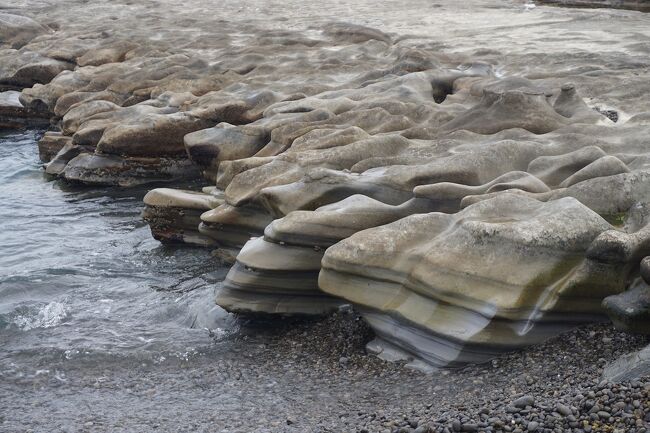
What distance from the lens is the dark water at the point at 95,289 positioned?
410 inches

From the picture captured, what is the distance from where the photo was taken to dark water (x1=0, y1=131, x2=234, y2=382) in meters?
10.4

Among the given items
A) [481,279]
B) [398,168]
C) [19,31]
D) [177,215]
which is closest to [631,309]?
[481,279]

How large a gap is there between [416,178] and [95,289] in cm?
494

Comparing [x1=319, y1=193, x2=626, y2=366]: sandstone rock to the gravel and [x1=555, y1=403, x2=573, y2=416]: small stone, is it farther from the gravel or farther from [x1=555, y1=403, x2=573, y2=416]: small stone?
[x1=555, y1=403, x2=573, y2=416]: small stone

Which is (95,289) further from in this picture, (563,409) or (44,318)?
(563,409)

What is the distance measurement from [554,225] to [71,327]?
6281mm

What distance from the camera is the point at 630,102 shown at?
15.1m

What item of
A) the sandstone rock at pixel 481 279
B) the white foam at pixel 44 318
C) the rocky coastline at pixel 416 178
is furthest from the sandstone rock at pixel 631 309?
the white foam at pixel 44 318

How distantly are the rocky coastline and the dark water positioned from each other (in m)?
0.65

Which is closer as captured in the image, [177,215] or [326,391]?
[326,391]

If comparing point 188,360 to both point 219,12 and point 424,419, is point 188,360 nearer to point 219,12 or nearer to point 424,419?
point 424,419

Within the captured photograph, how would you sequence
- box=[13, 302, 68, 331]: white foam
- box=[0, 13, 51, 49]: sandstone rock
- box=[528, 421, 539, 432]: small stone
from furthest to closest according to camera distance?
1. box=[0, 13, 51, 49]: sandstone rock
2. box=[13, 302, 68, 331]: white foam
3. box=[528, 421, 539, 432]: small stone

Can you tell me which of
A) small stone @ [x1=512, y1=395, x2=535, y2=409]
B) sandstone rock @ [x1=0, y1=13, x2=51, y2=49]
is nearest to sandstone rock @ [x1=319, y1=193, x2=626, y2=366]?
small stone @ [x1=512, y1=395, x2=535, y2=409]

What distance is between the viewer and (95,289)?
1250cm
